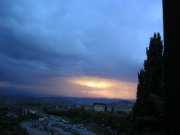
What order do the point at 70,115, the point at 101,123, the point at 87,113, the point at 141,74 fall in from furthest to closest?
the point at 70,115, the point at 87,113, the point at 101,123, the point at 141,74

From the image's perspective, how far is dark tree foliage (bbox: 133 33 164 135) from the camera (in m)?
25.0

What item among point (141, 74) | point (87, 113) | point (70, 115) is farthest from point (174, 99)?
point (70, 115)

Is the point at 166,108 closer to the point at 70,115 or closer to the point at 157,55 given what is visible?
the point at 157,55

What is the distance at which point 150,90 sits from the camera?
2834 cm

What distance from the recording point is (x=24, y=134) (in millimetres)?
45125

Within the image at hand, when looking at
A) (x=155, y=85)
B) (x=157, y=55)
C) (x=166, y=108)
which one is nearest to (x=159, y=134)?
(x=155, y=85)

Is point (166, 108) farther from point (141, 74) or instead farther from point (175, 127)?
point (141, 74)

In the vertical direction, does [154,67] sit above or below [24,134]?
above

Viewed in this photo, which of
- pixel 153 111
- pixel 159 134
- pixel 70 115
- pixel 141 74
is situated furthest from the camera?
pixel 70 115

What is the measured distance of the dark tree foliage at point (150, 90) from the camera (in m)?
25.0

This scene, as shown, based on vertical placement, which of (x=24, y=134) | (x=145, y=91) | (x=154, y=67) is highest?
(x=154, y=67)

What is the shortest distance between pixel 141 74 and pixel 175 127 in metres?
30.8

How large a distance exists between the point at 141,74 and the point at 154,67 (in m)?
3.25

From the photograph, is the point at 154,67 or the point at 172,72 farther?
the point at 154,67
